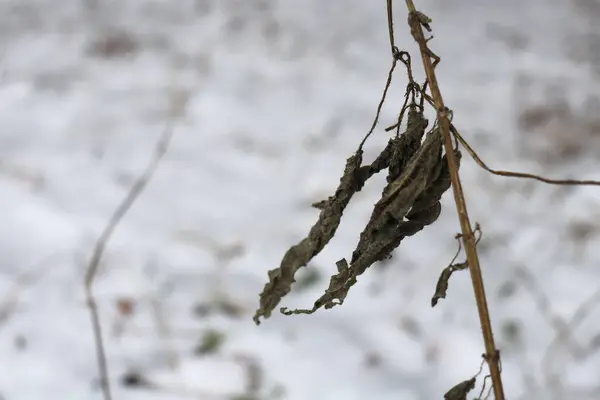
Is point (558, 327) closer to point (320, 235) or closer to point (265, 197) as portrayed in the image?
point (265, 197)

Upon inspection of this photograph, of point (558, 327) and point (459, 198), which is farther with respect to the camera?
point (558, 327)

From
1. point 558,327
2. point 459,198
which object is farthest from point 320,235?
point 558,327

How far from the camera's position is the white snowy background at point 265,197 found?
4.54 feet

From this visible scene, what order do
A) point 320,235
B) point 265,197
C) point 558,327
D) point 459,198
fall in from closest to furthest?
1. point 459,198
2. point 320,235
3. point 558,327
4. point 265,197

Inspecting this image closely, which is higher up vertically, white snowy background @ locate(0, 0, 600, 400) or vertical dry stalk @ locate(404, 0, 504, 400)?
white snowy background @ locate(0, 0, 600, 400)

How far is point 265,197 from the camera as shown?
1915 mm

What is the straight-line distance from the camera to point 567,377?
4.42ft

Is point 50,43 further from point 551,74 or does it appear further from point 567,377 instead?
point 567,377

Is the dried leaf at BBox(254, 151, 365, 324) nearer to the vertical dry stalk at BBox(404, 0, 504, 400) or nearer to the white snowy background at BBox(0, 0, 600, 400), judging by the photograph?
the vertical dry stalk at BBox(404, 0, 504, 400)

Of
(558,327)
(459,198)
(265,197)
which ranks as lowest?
(459,198)

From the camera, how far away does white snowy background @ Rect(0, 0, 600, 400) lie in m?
1.38

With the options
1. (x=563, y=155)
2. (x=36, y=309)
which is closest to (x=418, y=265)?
(x=563, y=155)

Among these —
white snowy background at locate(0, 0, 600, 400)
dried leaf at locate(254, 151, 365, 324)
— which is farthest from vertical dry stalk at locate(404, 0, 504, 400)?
white snowy background at locate(0, 0, 600, 400)

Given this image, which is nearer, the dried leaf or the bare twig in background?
the dried leaf
